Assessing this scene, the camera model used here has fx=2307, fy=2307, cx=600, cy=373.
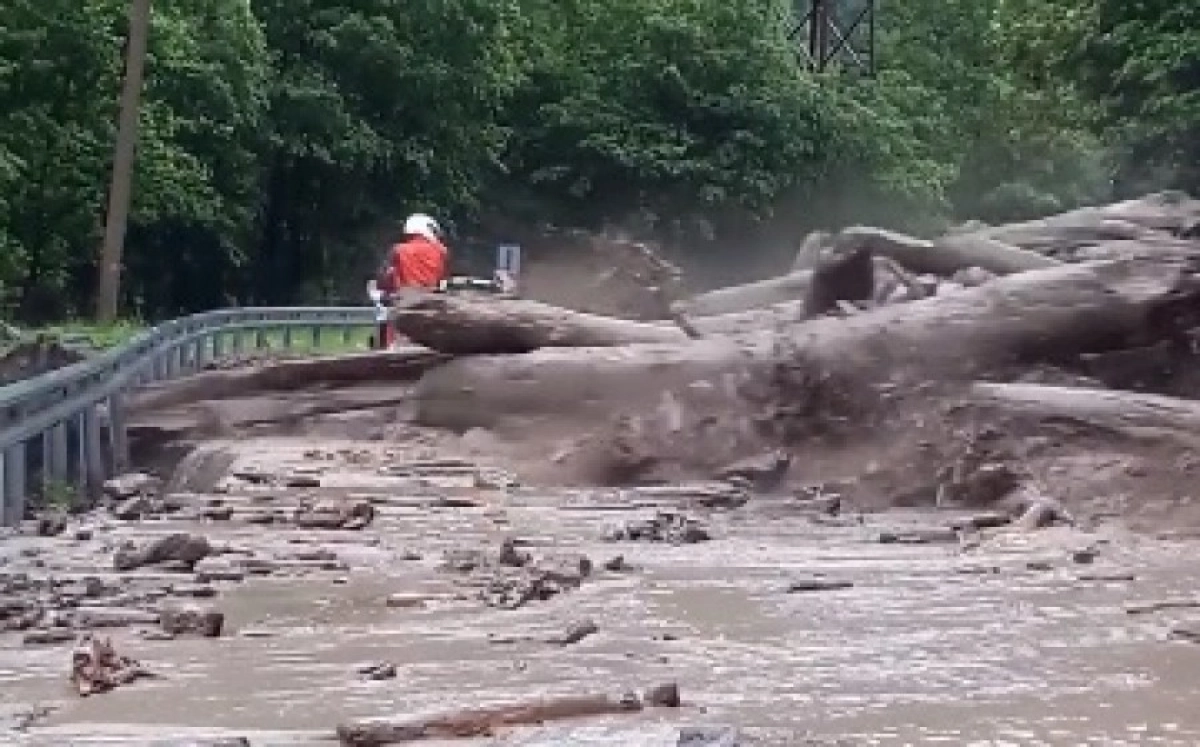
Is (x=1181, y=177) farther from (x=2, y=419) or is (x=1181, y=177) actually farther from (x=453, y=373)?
(x=2, y=419)

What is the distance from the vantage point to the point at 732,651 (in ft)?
20.6

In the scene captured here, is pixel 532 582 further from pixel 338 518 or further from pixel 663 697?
pixel 338 518

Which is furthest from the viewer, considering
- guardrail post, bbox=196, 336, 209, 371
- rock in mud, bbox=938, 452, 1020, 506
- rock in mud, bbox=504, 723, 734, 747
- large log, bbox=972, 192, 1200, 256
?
guardrail post, bbox=196, 336, 209, 371

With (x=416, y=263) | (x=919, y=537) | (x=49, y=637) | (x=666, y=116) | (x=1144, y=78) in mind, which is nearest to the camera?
(x=49, y=637)

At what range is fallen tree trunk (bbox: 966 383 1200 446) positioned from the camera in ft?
33.8

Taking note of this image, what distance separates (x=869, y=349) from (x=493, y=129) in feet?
115

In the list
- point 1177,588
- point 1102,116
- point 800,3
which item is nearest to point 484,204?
point 1102,116

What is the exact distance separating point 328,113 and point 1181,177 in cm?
1749

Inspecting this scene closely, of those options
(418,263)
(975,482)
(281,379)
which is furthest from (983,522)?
(418,263)

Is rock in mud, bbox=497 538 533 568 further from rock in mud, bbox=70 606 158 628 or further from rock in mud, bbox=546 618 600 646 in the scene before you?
rock in mud, bbox=546 618 600 646

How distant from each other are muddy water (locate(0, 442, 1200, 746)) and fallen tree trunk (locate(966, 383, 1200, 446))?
113 centimetres

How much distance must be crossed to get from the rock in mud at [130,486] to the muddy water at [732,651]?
326 centimetres

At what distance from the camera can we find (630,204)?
165 feet

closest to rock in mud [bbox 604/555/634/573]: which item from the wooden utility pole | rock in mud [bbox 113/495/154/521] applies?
rock in mud [bbox 113/495/154/521]
